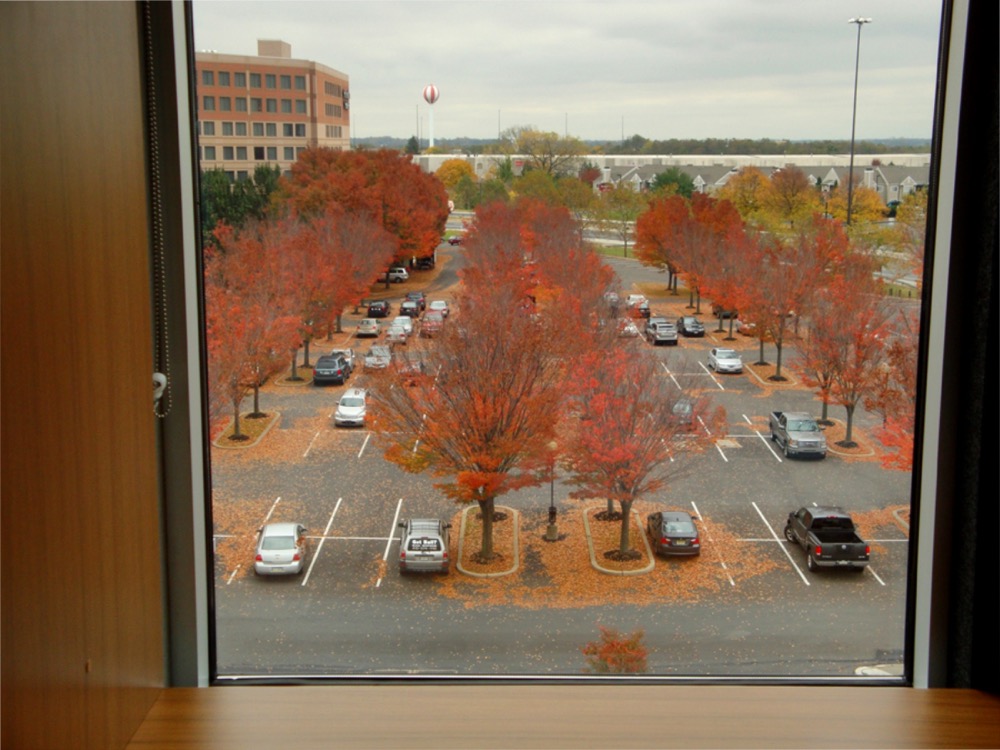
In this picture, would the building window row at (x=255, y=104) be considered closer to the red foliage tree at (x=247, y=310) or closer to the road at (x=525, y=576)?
the red foliage tree at (x=247, y=310)

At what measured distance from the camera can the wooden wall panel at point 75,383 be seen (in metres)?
1.16

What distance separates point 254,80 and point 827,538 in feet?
7.30

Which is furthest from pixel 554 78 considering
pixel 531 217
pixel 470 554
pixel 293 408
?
pixel 470 554

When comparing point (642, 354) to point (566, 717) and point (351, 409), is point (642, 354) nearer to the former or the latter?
point (351, 409)

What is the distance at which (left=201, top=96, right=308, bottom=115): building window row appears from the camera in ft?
8.47

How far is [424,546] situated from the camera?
9.74 feet

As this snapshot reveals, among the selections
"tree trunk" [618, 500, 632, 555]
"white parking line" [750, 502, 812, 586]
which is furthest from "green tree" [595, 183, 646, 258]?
"white parking line" [750, 502, 812, 586]

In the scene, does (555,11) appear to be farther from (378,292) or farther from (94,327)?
(94,327)

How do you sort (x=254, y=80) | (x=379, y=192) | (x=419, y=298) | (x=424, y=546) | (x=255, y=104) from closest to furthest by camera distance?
1. (x=254, y=80)
2. (x=255, y=104)
3. (x=424, y=546)
4. (x=419, y=298)
5. (x=379, y=192)

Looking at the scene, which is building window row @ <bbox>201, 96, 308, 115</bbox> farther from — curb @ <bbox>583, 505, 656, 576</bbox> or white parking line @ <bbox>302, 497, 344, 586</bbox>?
curb @ <bbox>583, 505, 656, 576</bbox>

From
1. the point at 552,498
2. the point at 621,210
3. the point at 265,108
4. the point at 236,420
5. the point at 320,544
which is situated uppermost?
the point at 265,108

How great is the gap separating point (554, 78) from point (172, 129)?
4.94ft

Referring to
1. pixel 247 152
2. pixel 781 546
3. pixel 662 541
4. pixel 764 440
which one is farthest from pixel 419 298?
pixel 781 546

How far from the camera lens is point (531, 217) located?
343cm
